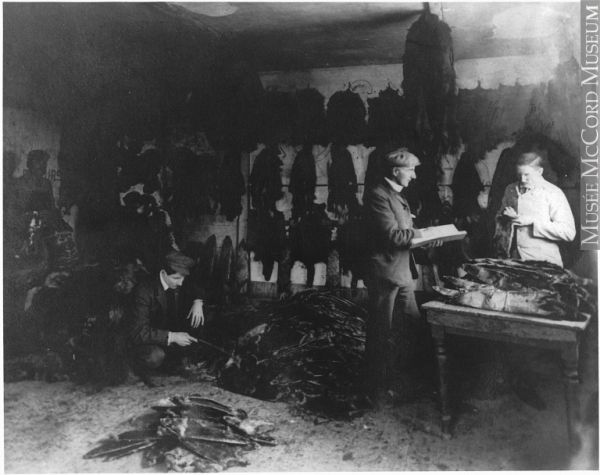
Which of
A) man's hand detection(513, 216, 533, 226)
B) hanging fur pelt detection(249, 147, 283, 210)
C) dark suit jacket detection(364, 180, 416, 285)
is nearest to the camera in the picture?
man's hand detection(513, 216, 533, 226)

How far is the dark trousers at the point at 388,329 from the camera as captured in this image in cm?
407

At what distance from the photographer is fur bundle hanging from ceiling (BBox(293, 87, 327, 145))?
13.7 feet

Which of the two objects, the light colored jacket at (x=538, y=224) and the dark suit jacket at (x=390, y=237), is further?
the dark suit jacket at (x=390, y=237)

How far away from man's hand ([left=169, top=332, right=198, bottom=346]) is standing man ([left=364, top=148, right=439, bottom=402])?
57.0 inches

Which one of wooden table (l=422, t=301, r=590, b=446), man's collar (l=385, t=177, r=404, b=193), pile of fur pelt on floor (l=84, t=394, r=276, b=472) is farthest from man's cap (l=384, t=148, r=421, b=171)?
pile of fur pelt on floor (l=84, t=394, r=276, b=472)

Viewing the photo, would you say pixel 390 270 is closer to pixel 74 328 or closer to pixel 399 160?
pixel 399 160

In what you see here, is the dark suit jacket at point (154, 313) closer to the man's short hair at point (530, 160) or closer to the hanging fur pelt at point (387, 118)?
the hanging fur pelt at point (387, 118)

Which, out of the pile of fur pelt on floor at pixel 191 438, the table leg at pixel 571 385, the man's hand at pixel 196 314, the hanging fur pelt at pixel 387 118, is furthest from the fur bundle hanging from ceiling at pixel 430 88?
the pile of fur pelt on floor at pixel 191 438

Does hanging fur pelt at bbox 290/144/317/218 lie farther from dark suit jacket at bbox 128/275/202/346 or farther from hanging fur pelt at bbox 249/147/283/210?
dark suit jacket at bbox 128/275/202/346

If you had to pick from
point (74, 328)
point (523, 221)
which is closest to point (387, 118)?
point (523, 221)

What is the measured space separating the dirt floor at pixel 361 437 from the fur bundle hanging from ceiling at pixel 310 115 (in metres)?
2.16

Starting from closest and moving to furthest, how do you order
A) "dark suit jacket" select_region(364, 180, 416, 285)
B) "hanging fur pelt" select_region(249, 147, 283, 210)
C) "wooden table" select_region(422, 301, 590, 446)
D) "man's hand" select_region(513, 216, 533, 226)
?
1. "wooden table" select_region(422, 301, 590, 446)
2. "man's hand" select_region(513, 216, 533, 226)
3. "dark suit jacket" select_region(364, 180, 416, 285)
4. "hanging fur pelt" select_region(249, 147, 283, 210)

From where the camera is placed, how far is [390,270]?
4.11 m

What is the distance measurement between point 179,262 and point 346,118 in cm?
181
